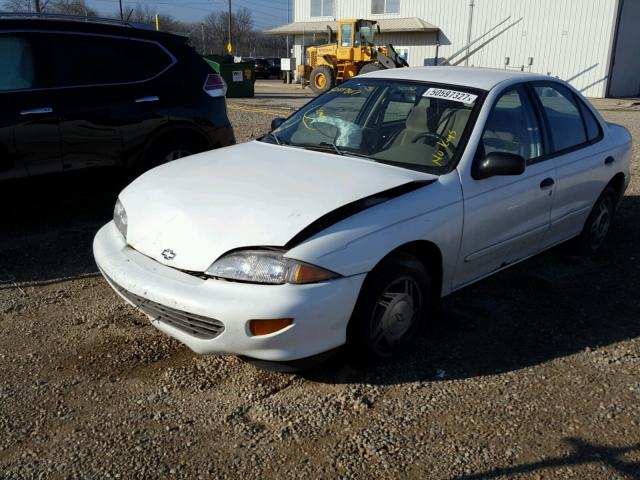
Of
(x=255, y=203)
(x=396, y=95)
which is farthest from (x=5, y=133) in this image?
(x=396, y=95)

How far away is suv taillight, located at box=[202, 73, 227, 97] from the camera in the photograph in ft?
19.8

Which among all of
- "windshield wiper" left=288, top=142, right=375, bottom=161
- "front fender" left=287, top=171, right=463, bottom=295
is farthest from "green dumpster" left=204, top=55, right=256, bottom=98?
"front fender" left=287, top=171, right=463, bottom=295

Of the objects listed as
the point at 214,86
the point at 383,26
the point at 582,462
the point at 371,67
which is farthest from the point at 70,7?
the point at 582,462

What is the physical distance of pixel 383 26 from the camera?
3284 centimetres

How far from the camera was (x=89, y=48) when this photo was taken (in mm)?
5352

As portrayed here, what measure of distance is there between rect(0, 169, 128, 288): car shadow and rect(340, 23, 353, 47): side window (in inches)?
817

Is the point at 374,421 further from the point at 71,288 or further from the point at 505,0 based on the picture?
the point at 505,0

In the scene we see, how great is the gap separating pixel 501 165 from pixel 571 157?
1.24m

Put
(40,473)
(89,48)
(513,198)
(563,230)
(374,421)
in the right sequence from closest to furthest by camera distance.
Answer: (40,473) < (374,421) < (513,198) < (563,230) < (89,48)

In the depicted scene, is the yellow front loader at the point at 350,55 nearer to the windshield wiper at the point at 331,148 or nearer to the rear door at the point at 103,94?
the rear door at the point at 103,94

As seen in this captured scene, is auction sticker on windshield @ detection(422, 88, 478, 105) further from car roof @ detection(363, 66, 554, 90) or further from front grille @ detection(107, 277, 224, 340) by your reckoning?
front grille @ detection(107, 277, 224, 340)

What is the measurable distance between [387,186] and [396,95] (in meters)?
1.27

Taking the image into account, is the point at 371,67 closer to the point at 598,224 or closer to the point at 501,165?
the point at 598,224

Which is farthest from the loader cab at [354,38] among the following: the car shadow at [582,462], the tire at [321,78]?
the car shadow at [582,462]
